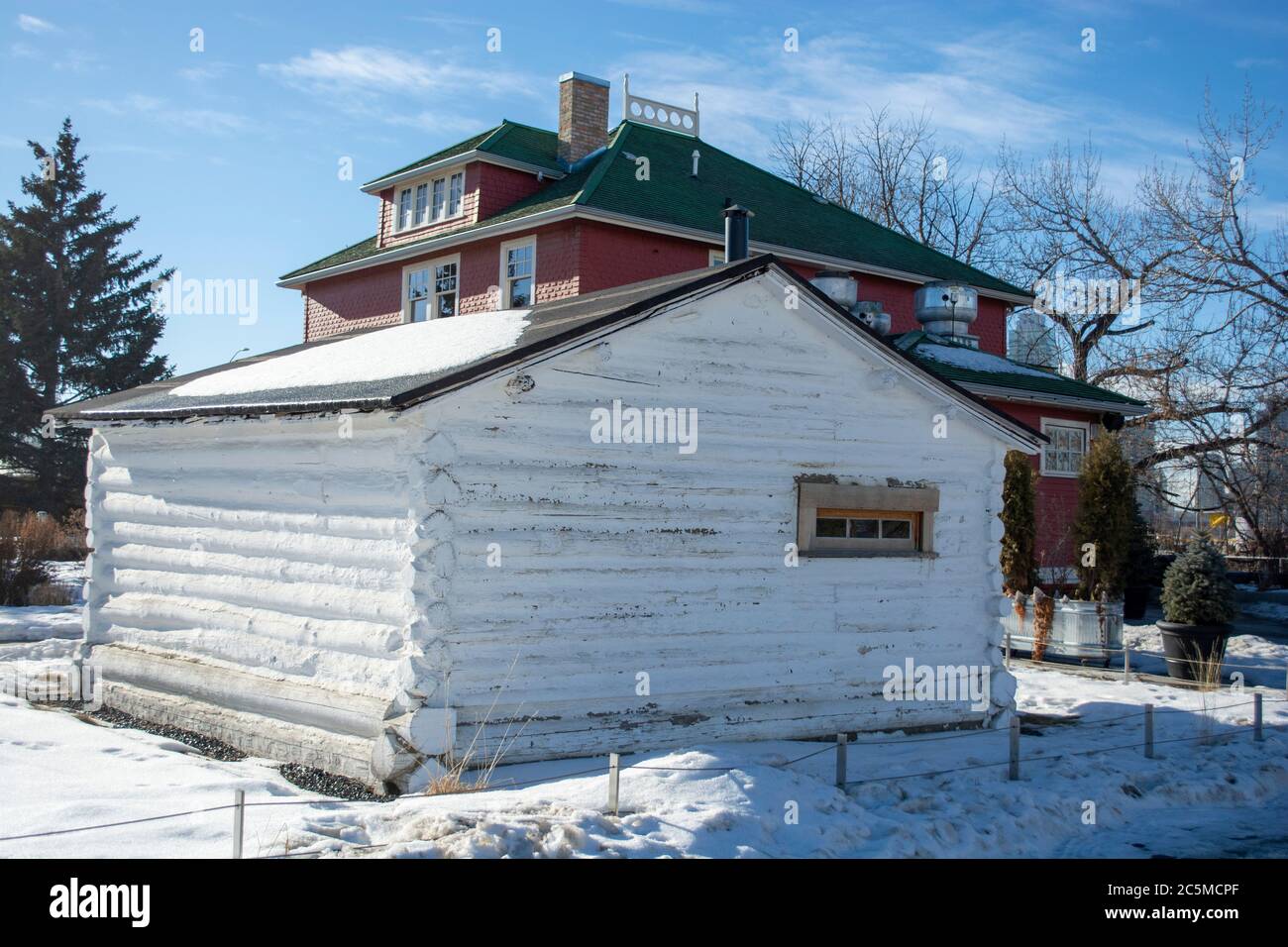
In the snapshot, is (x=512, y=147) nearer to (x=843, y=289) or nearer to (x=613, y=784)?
Result: (x=843, y=289)

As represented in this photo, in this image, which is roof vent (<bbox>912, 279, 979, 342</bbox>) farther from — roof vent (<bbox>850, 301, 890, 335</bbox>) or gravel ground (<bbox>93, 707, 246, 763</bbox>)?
gravel ground (<bbox>93, 707, 246, 763</bbox>)

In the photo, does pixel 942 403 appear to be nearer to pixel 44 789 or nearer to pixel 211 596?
pixel 211 596

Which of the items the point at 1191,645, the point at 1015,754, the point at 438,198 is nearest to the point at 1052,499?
the point at 1191,645

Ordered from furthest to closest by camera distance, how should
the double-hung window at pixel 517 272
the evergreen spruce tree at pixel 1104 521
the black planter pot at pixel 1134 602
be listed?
1. the black planter pot at pixel 1134 602
2. the double-hung window at pixel 517 272
3. the evergreen spruce tree at pixel 1104 521

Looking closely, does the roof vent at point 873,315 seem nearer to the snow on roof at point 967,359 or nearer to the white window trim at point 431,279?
the snow on roof at point 967,359

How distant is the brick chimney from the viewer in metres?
26.5

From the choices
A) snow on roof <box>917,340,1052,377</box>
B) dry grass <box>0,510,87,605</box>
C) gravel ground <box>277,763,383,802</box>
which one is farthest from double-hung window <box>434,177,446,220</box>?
gravel ground <box>277,763,383,802</box>

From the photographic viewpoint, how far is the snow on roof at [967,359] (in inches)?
966

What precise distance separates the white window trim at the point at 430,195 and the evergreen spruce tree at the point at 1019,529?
1308 centimetres

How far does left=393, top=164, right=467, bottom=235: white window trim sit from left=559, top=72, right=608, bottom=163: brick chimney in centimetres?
262

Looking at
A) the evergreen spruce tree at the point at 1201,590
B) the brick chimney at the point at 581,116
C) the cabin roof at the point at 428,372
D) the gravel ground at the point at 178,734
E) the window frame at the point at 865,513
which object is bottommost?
the gravel ground at the point at 178,734

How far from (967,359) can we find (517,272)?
392 inches

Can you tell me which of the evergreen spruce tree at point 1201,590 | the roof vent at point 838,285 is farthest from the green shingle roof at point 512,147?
the evergreen spruce tree at point 1201,590
